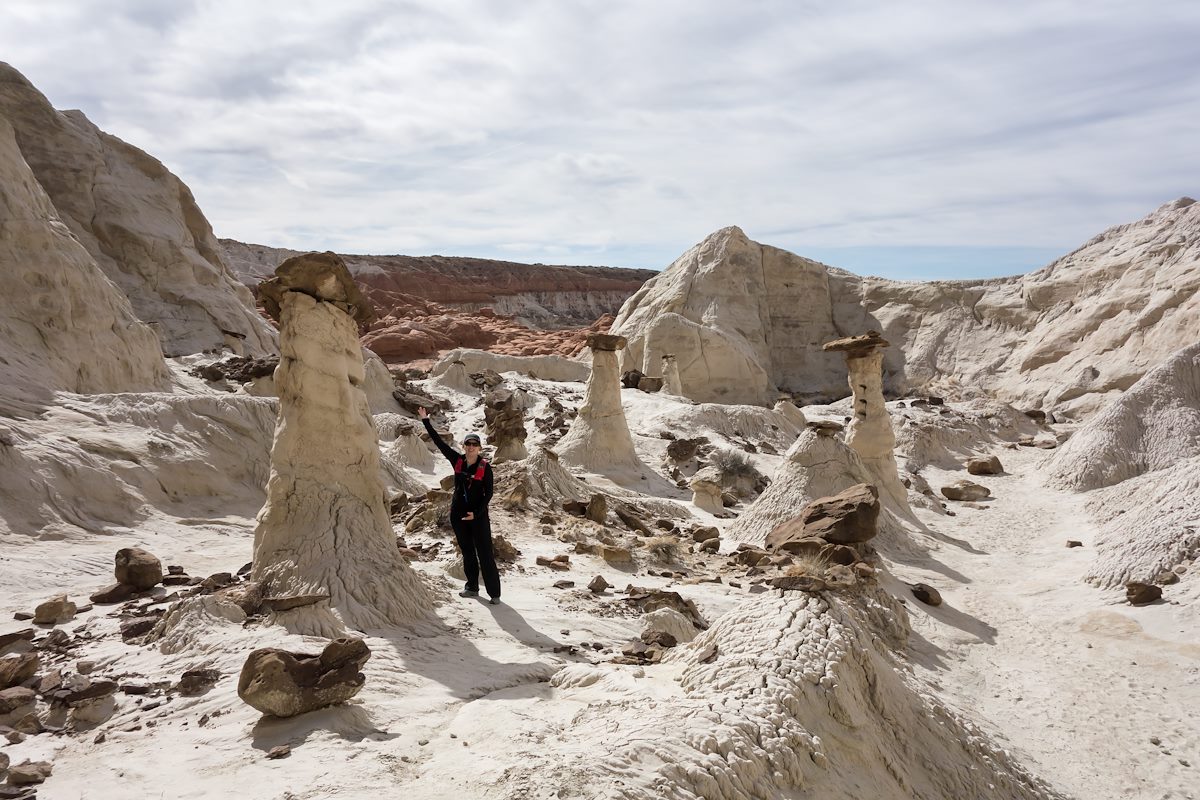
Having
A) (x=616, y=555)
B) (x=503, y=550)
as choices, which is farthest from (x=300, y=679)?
(x=616, y=555)

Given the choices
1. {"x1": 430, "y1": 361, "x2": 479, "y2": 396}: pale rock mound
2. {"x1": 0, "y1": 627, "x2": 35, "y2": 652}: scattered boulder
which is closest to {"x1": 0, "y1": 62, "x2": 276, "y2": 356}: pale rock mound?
{"x1": 430, "y1": 361, "x2": 479, "y2": 396}: pale rock mound

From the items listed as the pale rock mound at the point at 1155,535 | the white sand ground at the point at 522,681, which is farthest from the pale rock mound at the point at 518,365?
the pale rock mound at the point at 1155,535

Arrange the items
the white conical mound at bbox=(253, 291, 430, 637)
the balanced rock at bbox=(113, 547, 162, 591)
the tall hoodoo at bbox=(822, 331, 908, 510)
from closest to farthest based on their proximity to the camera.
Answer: the white conical mound at bbox=(253, 291, 430, 637) → the balanced rock at bbox=(113, 547, 162, 591) → the tall hoodoo at bbox=(822, 331, 908, 510)

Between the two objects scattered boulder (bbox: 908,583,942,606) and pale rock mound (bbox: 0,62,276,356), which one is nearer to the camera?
scattered boulder (bbox: 908,583,942,606)

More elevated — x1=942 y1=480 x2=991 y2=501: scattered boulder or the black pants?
the black pants

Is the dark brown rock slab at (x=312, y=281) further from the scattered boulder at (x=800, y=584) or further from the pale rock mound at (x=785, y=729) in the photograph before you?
the scattered boulder at (x=800, y=584)

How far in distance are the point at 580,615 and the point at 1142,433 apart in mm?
13037

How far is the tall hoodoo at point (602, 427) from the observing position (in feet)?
45.6

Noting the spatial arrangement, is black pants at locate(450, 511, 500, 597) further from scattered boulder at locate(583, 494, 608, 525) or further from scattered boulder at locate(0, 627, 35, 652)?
scattered boulder at locate(583, 494, 608, 525)

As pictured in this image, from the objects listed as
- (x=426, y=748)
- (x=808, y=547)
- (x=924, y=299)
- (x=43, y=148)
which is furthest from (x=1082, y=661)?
(x=924, y=299)

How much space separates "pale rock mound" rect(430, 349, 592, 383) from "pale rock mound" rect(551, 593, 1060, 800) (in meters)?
20.0

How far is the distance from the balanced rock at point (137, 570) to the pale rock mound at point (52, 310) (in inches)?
169

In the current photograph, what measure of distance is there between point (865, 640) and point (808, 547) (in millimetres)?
3876

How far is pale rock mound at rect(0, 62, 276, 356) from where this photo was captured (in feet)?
60.2
